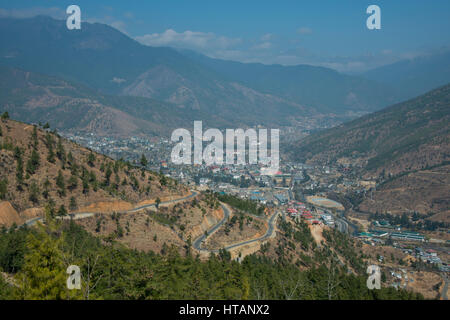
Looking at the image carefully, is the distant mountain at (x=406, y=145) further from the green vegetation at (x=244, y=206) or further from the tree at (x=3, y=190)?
the tree at (x=3, y=190)

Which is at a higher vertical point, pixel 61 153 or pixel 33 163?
pixel 61 153

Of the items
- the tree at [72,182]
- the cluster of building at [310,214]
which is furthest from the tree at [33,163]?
the cluster of building at [310,214]

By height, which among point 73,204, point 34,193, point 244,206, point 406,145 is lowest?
point 244,206

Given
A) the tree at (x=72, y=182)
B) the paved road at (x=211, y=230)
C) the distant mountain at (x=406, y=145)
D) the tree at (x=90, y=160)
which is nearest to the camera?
the tree at (x=72, y=182)

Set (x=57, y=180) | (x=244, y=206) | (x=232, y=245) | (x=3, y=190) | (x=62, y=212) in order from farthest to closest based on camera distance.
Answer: (x=244, y=206)
(x=232, y=245)
(x=57, y=180)
(x=62, y=212)
(x=3, y=190)

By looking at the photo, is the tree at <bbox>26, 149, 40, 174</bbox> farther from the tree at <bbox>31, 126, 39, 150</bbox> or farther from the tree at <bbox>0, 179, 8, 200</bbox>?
the tree at <bbox>0, 179, 8, 200</bbox>

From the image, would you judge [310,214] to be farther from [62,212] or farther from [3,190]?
[3,190]

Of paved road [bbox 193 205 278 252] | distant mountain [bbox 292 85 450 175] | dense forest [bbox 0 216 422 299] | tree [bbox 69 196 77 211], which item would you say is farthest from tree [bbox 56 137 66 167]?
distant mountain [bbox 292 85 450 175]

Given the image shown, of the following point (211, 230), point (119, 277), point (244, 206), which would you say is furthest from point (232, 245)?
point (119, 277)
